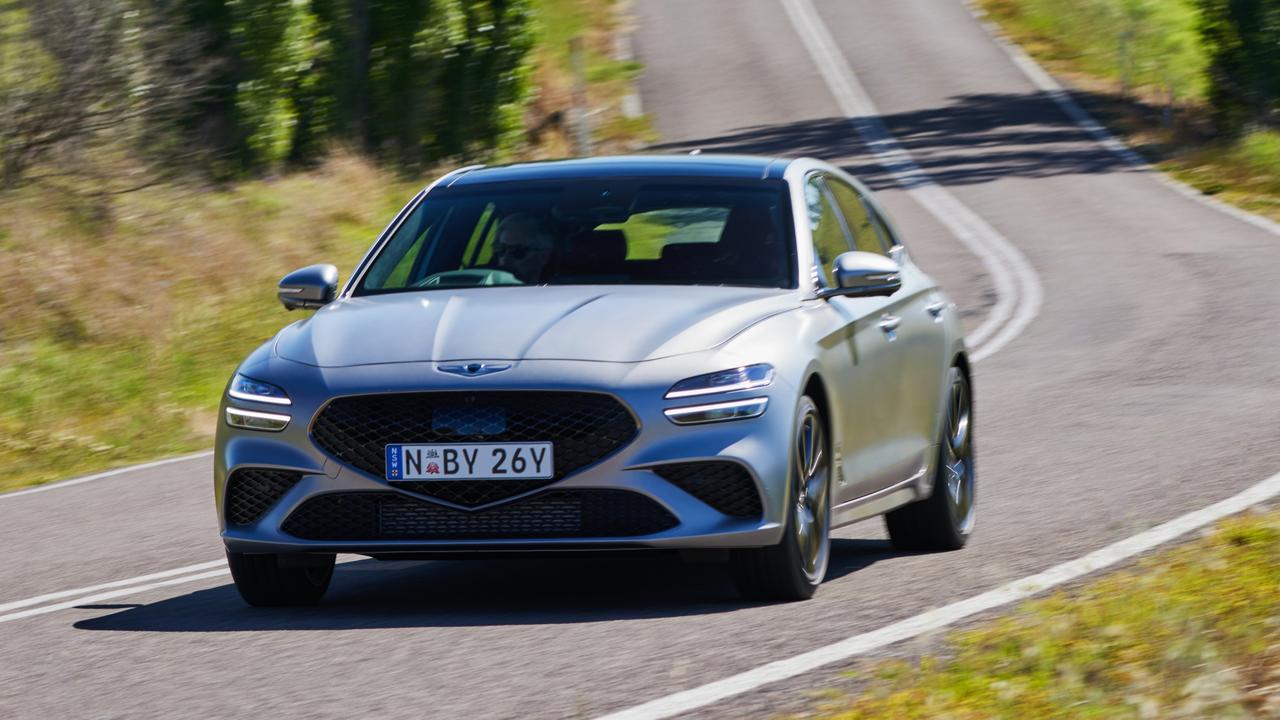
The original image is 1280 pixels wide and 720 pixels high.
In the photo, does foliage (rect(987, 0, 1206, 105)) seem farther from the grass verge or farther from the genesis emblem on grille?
the genesis emblem on grille

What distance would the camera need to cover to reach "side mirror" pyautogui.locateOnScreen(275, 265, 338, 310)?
7762 mm

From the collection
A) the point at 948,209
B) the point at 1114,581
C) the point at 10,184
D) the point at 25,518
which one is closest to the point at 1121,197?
the point at 948,209

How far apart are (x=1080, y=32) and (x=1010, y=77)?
6024 mm

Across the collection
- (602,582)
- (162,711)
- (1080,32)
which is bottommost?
(1080,32)

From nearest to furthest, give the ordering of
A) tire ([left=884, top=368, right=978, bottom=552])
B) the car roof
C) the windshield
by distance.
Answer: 1. the windshield
2. the car roof
3. tire ([left=884, top=368, right=978, bottom=552])

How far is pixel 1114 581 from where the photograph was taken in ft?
22.2

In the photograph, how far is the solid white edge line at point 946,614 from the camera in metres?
5.36

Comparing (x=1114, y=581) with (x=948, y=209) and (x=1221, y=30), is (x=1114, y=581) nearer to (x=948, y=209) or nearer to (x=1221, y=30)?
(x=948, y=209)

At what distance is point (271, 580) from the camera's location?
7.14 m

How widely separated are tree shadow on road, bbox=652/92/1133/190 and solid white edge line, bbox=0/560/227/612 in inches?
981

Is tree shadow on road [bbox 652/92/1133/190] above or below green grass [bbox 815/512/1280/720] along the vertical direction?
below

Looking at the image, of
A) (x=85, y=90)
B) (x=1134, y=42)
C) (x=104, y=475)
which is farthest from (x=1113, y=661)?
(x=1134, y=42)

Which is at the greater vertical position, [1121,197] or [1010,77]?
[1121,197]

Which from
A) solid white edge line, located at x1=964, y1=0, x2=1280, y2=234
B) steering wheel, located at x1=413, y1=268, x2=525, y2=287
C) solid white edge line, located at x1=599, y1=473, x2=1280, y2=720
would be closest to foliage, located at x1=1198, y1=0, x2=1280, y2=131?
solid white edge line, located at x1=964, y1=0, x2=1280, y2=234
